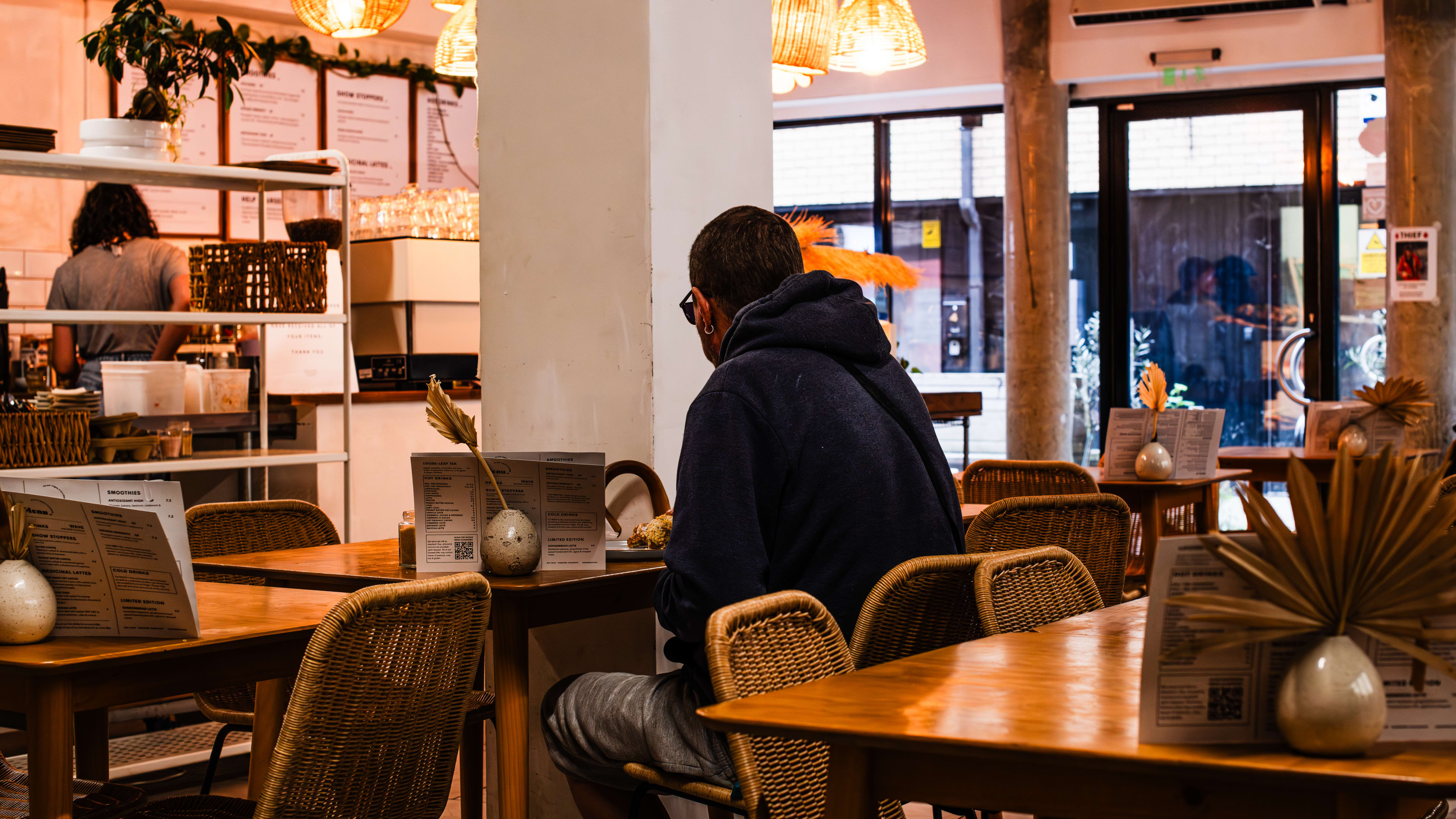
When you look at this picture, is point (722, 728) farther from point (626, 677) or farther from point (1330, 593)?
point (626, 677)

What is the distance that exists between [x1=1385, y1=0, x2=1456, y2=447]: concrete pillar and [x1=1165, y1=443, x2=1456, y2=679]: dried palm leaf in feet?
22.9

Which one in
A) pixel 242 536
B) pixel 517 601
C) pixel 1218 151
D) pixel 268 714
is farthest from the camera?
pixel 1218 151

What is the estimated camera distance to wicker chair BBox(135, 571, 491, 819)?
5.66 feet

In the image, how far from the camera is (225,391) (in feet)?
15.7

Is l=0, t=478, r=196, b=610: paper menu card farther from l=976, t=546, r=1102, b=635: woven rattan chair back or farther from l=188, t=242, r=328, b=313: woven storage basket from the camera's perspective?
l=188, t=242, r=328, b=313: woven storage basket

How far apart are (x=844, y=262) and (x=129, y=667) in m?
3.36

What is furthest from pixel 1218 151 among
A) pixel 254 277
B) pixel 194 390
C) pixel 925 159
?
pixel 194 390

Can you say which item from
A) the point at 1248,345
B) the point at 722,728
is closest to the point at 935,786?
the point at 722,728

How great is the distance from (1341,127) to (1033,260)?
1.93 m

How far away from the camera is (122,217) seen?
4.94m

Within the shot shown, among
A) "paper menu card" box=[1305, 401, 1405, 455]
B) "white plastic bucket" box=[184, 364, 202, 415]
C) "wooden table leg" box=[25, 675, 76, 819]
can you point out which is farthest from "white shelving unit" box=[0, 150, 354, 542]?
"paper menu card" box=[1305, 401, 1405, 455]

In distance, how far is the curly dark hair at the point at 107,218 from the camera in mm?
4910

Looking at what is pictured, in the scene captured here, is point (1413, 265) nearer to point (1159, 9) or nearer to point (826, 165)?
point (1159, 9)

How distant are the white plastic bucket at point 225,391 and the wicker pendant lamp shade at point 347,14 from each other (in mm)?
1346
